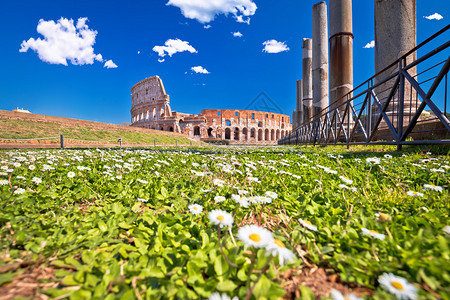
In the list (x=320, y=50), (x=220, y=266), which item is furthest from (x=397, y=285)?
(x=320, y=50)

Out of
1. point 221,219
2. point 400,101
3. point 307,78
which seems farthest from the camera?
point 307,78

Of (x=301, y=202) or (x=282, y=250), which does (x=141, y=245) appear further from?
(x=301, y=202)

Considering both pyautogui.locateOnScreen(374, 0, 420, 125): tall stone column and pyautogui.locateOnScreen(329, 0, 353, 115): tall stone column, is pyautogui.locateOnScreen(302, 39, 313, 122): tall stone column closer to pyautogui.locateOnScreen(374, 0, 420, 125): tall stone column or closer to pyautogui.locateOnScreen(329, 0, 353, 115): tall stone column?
pyautogui.locateOnScreen(329, 0, 353, 115): tall stone column

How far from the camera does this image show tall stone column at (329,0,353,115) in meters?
8.59

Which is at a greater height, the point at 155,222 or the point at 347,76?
the point at 347,76

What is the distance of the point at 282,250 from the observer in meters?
0.68

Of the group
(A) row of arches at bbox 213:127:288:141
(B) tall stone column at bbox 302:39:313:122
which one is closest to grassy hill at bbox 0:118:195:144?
(B) tall stone column at bbox 302:39:313:122

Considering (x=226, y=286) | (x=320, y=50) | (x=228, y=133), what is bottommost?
(x=226, y=286)

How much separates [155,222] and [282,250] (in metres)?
0.79

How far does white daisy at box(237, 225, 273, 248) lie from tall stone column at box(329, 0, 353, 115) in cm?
958

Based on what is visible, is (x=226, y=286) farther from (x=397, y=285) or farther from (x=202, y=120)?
(x=202, y=120)

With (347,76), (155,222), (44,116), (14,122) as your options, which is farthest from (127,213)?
(44,116)

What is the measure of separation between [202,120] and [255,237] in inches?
1645

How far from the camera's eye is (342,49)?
8.59 meters
